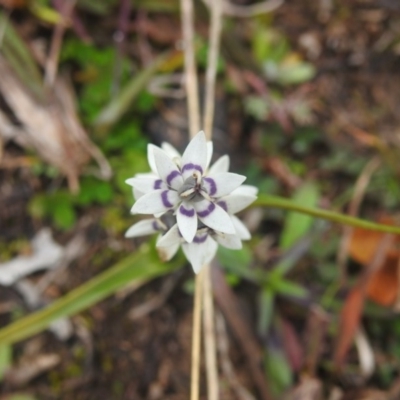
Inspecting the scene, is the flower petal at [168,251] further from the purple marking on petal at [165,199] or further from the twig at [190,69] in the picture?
the twig at [190,69]

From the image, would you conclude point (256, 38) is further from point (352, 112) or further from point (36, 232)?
point (36, 232)

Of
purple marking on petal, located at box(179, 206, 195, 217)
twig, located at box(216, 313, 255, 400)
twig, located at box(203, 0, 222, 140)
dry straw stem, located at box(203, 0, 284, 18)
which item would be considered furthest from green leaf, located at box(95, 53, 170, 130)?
purple marking on petal, located at box(179, 206, 195, 217)

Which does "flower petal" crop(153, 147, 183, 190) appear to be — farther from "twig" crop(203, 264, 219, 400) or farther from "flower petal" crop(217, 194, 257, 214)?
"twig" crop(203, 264, 219, 400)

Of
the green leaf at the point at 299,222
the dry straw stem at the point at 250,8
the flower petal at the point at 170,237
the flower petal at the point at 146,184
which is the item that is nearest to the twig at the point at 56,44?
the dry straw stem at the point at 250,8

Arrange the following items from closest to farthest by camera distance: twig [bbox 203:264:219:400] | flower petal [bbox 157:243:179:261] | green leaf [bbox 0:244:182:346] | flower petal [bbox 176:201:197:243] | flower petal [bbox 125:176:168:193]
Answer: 1. flower petal [bbox 176:201:197:243]
2. flower petal [bbox 125:176:168:193]
3. flower petal [bbox 157:243:179:261]
4. green leaf [bbox 0:244:182:346]
5. twig [bbox 203:264:219:400]

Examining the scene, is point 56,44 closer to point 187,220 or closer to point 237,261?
point 237,261

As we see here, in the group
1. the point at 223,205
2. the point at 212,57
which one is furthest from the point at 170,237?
the point at 212,57

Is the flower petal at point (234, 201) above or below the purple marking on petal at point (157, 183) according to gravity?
below
